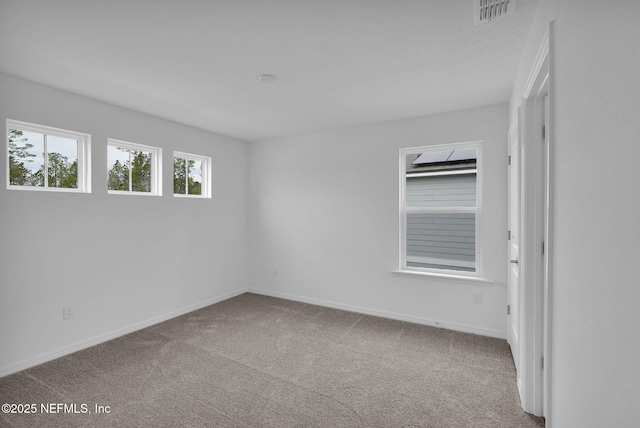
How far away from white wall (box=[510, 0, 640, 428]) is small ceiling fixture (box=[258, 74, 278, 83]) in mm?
1943

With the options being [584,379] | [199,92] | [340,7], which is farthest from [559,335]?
[199,92]

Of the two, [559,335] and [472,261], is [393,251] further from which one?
[559,335]

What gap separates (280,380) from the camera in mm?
2570

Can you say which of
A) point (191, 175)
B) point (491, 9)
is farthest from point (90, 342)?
→ point (491, 9)

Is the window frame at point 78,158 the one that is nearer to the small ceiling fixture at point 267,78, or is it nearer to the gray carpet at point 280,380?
the gray carpet at point 280,380

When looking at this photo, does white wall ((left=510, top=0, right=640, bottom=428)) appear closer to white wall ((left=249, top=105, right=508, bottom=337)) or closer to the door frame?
the door frame

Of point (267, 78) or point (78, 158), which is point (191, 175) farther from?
point (267, 78)

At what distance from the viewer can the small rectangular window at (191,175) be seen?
167 inches

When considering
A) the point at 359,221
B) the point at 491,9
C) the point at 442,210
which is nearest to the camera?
the point at 491,9

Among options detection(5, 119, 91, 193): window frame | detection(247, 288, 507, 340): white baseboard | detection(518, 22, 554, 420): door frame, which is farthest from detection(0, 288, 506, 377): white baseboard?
detection(5, 119, 91, 193): window frame

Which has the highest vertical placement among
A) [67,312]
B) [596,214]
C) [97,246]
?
[596,214]

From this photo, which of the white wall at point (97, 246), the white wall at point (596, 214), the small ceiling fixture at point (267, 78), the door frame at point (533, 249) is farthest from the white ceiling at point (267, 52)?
the white wall at point (596, 214)

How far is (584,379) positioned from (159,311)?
4.11 metres

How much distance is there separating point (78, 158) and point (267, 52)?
238 cm
